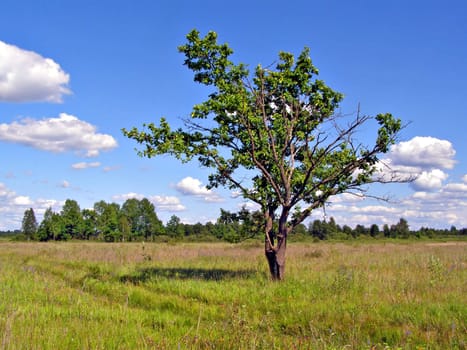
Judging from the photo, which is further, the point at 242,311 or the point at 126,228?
the point at 126,228

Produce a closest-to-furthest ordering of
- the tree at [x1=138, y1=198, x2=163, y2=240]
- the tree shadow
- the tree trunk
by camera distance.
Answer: the tree trunk < the tree shadow < the tree at [x1=138, y1=198, x2=163, y2=240]

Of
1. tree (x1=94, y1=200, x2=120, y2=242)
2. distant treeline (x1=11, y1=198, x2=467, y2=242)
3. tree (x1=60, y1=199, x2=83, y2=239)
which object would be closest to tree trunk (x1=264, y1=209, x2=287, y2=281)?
distant treeline (x1=11, y1=198, x2=467, y2=242)

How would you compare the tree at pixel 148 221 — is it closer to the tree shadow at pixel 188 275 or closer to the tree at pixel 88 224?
the tree at pixel 88 224

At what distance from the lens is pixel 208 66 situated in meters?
13.7

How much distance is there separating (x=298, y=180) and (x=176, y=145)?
162 inches

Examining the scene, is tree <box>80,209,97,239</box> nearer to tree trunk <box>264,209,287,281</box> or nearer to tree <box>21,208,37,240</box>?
tree <box>21,208,37,240</box>

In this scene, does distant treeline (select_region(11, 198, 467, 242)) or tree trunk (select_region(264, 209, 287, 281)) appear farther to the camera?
distant treeline (select_region(11, 198, 467, 242))

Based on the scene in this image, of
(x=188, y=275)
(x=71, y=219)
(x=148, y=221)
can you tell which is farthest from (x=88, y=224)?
(x=188, y=275)

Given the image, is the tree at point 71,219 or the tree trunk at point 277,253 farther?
the tree at point 71,219

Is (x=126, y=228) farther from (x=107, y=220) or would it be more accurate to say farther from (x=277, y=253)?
(x=277, y=253)

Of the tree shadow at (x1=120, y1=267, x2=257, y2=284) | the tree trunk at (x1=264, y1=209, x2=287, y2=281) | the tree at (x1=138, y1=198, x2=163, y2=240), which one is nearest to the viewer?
the tree trunk at (x1=264, y1=209, x2=287, y2=281)

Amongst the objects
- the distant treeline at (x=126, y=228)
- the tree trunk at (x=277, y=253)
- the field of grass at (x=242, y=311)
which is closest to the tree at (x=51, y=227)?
the distant treeline at (x=126, y=228)

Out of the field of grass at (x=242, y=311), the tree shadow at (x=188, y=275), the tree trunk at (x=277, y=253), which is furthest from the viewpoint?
the tree shadow at (x=188, y=275)

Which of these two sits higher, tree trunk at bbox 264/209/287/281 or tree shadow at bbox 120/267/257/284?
tree trunk at bbox 264/209/287/281
